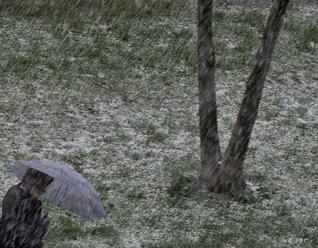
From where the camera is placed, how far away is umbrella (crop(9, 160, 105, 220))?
735 centimetres

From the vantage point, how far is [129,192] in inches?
469

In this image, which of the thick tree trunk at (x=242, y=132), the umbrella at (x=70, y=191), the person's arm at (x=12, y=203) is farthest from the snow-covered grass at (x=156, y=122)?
the person's arm at (x=12, y=203)

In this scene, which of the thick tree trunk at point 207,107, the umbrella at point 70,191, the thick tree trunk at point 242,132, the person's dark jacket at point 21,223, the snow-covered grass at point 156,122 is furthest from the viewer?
the thick tree trunk at point 207,107

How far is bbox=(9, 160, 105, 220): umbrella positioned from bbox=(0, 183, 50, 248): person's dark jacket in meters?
0.51

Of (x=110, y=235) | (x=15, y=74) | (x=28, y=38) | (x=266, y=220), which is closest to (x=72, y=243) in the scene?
(x=110, y=235)

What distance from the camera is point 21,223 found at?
671cm

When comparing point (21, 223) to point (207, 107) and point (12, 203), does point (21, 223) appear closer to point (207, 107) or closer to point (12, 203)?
point (12, 203)

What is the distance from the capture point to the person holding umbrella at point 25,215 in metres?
6.71

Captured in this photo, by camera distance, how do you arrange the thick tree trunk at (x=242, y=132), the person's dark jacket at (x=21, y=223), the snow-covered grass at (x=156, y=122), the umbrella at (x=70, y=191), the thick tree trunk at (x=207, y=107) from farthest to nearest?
1. the thick tree trunk at (x=207, y=107)
2. the thick tree trunk at (x=242, y=132)
3. the snow-covered grass at (x=156, y=122)
4. the umbrella at (x=70, y=191)
5. the person's dark jacket at (x=21, y=223)

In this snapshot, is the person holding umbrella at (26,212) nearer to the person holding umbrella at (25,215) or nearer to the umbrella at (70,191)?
the person holding umbrella at (25,215)

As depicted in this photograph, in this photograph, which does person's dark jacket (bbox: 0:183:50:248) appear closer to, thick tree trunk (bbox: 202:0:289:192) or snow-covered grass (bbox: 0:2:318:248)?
snow-covered grass (bbox: 0:2:318:248)

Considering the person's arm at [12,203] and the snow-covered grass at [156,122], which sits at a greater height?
the person's arm at [12,203]

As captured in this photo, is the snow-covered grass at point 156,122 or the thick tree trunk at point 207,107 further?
the thick tree trunk at point 207,107

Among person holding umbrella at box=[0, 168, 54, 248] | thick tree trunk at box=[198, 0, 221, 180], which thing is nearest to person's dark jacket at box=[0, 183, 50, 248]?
person holding umbrella at box=[0, 168, 54, 248]
